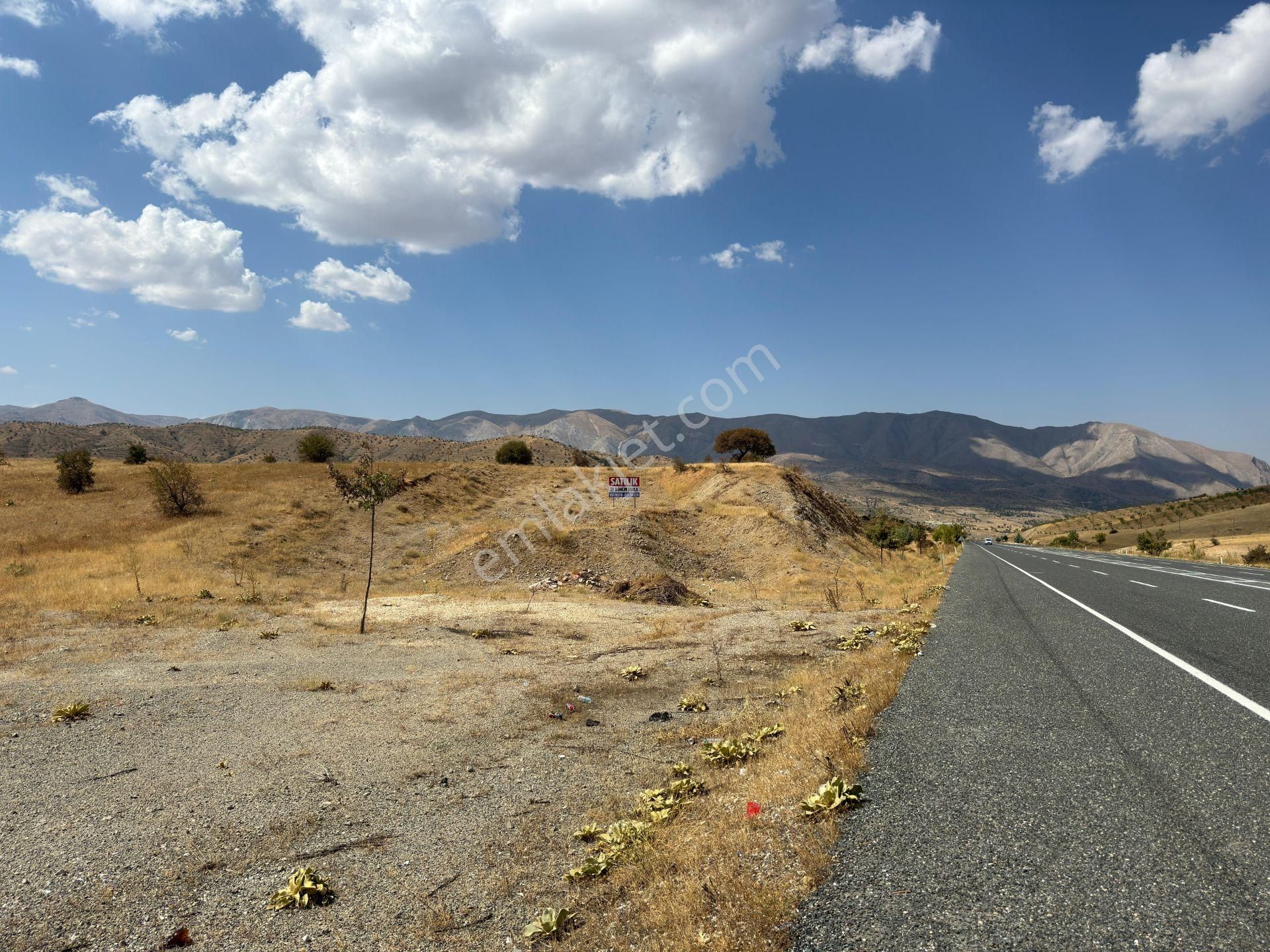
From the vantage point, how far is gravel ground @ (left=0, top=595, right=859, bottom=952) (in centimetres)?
504

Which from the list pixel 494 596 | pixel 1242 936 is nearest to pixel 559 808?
pixel 1242 936

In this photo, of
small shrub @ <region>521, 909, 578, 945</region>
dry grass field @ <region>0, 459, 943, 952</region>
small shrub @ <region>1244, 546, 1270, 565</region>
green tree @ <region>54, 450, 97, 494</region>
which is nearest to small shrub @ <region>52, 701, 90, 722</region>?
dry grass field @ <region>0, 459, 943, 952</region>

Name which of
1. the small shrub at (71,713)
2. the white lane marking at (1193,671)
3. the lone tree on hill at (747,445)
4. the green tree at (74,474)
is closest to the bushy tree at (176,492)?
the green tree at (74,474)

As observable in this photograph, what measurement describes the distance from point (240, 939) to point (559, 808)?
319cm

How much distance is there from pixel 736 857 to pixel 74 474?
5822cm

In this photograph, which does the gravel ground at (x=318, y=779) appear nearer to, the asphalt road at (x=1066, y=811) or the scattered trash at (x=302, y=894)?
the scattered trash at (x=302, y=894)

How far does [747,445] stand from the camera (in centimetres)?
7312

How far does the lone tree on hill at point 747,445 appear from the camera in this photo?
73.1 metres

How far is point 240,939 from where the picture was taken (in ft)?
15.6

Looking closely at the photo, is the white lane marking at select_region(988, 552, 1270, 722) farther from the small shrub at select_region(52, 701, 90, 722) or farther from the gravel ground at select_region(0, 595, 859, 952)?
the small shrub at select_region(52, 701, 90, 722)

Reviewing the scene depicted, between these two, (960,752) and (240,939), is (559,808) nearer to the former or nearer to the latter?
(240,939)

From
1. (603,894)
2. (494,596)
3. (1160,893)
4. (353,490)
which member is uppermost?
(353,490)

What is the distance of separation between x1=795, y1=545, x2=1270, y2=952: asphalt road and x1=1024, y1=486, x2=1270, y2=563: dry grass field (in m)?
38.0

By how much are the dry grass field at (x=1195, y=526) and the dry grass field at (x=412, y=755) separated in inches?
1473
